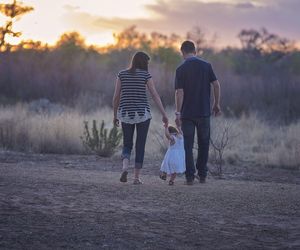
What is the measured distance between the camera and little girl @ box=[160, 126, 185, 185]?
10.1 metres

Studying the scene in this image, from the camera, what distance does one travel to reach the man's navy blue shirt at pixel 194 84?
10.1 meters

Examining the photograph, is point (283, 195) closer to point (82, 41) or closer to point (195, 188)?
point (195, 188)

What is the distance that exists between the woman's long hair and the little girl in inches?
41.8

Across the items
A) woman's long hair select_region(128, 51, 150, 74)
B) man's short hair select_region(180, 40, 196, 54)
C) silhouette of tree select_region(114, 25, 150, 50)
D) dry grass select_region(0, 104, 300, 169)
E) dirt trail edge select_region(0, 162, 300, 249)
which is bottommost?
dirt trail edge select_region(0, 162, 300, 249)

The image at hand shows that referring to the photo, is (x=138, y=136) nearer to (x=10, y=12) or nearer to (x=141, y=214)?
(x=141, y=214)

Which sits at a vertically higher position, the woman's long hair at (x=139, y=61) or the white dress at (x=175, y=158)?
the woman's long hair at (x=139, y=61)

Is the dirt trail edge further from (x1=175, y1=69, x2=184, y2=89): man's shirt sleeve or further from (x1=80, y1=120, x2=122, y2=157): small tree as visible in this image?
(x1=80, y1=120, x2=122, y2=157): small tree

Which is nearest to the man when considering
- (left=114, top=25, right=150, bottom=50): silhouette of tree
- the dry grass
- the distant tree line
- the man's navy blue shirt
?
the man's navy blue shirt

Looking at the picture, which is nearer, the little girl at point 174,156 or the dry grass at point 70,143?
the little girl at point 174,156

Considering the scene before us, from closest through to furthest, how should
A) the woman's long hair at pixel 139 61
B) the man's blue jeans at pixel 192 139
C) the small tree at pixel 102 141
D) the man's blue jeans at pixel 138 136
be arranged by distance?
the woman's long hair at pixel 139 61
the man's blue jeans at pixel 138 136
the man's blue jeans at pixel 192 139
the small tree at pixel 102 141

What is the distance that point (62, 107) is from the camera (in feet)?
86.9

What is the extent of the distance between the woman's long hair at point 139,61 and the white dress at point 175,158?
46.5 inches

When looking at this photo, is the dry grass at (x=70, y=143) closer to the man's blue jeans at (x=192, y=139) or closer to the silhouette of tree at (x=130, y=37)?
the man's blue jeans at (x=192, y=139)

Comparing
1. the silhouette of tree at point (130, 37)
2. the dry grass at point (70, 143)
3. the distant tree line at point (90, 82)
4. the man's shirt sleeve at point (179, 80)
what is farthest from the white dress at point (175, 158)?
the silhouette of tree at point (130, 37)
